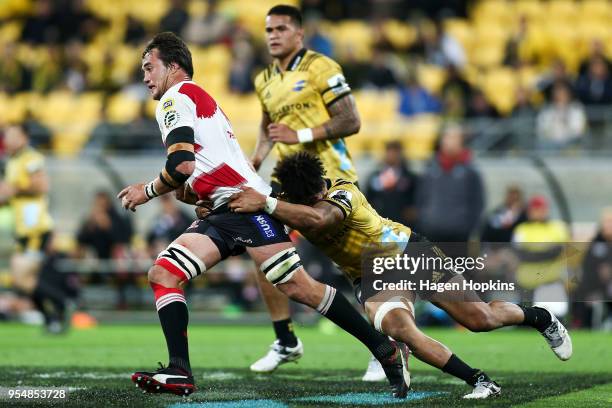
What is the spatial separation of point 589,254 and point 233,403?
27.9 ft

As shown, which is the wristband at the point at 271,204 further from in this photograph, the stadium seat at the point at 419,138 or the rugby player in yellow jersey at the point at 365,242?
the stadium seat at the point at 419,138

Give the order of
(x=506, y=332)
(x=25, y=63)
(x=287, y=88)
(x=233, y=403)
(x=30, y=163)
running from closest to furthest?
1. (x=233, y=403)
2. (x=287, y=88)
3. (x=30, y=163)
4. (x=506, y=332)
5. (x=25, y=63)

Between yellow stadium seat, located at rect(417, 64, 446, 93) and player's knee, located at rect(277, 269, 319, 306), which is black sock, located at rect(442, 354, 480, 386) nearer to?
player's knee, located at rect(277, 269, 319, 306)

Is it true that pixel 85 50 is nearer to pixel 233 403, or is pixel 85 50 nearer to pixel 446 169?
pixel 446 169

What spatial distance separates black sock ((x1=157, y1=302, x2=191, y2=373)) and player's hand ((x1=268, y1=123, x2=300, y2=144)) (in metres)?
1.93

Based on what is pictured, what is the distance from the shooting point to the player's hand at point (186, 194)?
7.56m

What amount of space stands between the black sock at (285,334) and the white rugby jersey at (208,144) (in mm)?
1811

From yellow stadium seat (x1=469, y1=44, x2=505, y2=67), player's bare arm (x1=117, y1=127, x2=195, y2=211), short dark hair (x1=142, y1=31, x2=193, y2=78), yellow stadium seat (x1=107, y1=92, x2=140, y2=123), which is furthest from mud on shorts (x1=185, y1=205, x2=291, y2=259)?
yellow stadium seat (x1=469, y1=44, x2=505, y2=67)

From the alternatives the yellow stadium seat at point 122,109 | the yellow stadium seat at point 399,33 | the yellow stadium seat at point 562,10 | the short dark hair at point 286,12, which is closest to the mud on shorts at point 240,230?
the short dark hair at point 286,12

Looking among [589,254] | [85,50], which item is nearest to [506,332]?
[589,254]

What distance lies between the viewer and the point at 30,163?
44.7 ft

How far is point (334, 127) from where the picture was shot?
8727 mm

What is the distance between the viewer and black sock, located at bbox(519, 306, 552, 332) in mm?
7797

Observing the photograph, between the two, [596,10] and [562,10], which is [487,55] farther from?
[596,10]
